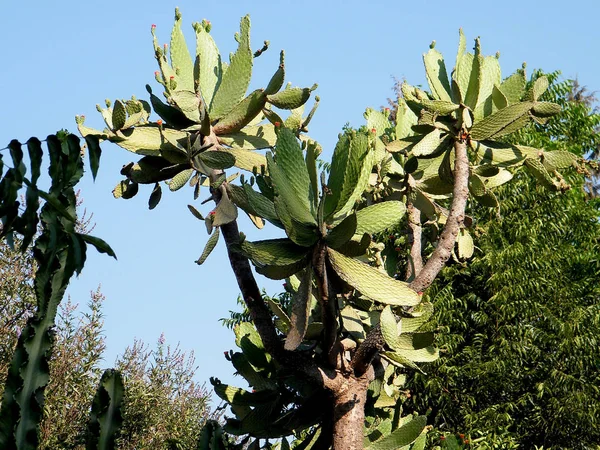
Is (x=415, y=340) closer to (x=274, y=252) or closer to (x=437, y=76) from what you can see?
(x=274, y=252)

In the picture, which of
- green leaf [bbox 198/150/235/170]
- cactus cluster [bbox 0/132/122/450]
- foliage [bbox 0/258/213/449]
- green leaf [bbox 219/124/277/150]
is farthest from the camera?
foliage [bbox 0/258/213/449]

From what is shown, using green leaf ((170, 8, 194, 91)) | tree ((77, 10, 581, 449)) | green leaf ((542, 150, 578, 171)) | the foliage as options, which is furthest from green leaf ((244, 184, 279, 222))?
the foliage

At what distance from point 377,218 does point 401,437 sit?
1.19 meters

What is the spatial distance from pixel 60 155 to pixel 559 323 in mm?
12239

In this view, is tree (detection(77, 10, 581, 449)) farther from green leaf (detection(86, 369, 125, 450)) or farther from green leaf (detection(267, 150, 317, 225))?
green leaf (detection(86, 369, 125, 450))

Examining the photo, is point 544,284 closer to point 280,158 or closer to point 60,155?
point 280,158

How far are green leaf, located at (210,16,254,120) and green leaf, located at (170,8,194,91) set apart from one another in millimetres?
288

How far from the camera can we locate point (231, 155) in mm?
4297

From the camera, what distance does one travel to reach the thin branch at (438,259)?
3.97 m

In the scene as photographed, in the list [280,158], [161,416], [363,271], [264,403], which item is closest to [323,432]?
[264,403]

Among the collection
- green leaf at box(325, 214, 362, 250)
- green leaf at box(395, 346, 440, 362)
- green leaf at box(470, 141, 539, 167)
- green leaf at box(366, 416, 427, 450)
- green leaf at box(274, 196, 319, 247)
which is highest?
green leaf at box(470, 141, 539, 167)

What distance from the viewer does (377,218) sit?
12.8 feet

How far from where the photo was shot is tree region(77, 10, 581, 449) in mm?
3771

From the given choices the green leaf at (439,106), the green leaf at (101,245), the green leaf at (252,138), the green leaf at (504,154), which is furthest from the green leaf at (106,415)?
the green leaf at (504,154)
